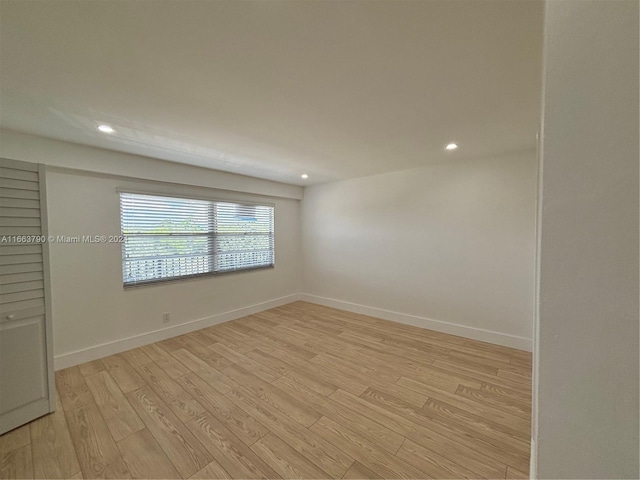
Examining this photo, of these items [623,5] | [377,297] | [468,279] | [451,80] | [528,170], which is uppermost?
[451,80]

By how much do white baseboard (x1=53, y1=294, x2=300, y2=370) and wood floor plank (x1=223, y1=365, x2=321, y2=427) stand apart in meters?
1.25

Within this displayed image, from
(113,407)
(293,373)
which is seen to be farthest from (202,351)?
(293,373)

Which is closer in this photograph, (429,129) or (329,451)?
(329,451)

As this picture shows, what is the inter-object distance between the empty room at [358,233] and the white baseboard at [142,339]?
2 centimetres

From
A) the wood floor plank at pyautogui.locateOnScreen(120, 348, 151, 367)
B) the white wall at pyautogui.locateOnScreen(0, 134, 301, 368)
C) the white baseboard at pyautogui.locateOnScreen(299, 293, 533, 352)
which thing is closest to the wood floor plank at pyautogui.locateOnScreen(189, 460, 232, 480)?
the wood floor plank at pyautogui.locateOnScreen(120, 348, 151, 367)

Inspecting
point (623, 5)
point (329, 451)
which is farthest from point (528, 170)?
point (329, 451)

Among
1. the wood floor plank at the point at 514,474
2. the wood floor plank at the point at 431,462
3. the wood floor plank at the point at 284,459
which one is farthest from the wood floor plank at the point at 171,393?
the wood floor plank at the point at 514,474

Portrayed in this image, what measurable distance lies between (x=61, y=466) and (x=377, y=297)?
351 centimetres

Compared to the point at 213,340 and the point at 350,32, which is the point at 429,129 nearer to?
the point at 350,32

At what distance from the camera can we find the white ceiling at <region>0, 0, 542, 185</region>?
3.33ft

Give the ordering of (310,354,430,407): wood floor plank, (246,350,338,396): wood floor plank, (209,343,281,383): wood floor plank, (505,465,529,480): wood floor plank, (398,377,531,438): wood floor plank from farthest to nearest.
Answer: (209,343,281,383): wood floor plank < (246,350,338,396): wood floor plank < (310,354,430,407): wood floor plank < (398,377,531,438): wood floor plank < (505,465,529,480): wood floor plank

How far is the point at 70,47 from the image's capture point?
3.88 ft

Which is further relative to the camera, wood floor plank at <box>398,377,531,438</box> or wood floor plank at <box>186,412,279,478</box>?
wood floor plank at <box>398,377,531,438</box>

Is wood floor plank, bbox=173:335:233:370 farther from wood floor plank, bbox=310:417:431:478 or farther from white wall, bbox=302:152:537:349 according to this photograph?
white wall, bbox=302:152:537:349
